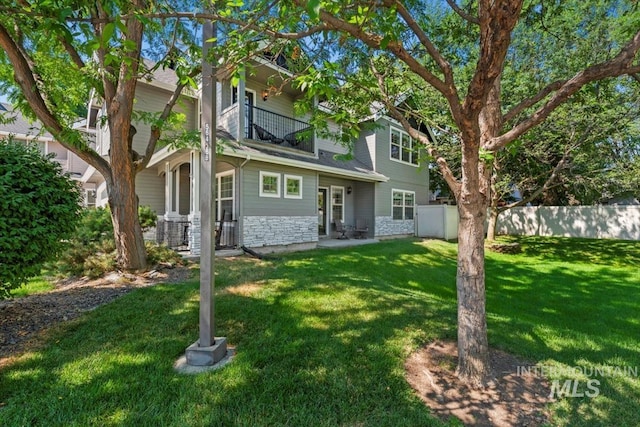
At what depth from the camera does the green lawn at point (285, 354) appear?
2402 millimetres

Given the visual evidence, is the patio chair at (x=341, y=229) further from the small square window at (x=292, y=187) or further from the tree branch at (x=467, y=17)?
the tree branch at (x=467, y=17)

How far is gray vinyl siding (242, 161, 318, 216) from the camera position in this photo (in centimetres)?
942

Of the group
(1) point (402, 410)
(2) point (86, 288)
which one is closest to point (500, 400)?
(1) point (402, 410)

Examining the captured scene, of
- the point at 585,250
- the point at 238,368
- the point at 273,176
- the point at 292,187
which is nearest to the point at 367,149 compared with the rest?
the point at 292,187

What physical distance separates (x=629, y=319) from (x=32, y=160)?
9978 millimetres

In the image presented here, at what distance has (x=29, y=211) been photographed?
11.9ft

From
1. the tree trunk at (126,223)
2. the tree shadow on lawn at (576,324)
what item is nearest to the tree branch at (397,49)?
the tree shadow on lawn at (576,324)

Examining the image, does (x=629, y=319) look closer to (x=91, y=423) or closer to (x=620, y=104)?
(x=91, y=423)

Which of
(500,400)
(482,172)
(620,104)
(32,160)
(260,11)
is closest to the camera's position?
(500,400)

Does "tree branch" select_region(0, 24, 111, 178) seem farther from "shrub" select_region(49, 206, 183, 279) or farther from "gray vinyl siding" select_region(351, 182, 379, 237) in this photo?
"gray vinyl siding" select_region(351, 182, 379, 237)

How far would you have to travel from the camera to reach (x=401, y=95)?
5332 mm

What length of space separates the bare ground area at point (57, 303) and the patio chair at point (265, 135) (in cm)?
572

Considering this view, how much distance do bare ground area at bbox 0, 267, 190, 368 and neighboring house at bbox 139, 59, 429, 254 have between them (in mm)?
2641

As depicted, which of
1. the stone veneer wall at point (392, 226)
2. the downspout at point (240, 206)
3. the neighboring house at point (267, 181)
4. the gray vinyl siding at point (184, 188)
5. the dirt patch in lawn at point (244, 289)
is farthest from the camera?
the stone veneer wall at point (392, 226)
